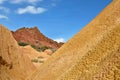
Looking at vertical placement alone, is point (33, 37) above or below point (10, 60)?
above

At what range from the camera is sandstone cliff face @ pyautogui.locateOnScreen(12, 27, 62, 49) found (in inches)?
5021

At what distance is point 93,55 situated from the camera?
8.70 metres

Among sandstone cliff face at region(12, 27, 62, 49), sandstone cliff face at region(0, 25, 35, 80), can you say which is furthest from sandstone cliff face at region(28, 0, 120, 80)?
sandstone cliff face at region(12, 27, 62, 49)

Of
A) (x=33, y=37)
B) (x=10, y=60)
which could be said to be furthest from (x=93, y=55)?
(x=33, y=37)

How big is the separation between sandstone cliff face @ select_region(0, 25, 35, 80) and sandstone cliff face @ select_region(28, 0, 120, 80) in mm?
5735

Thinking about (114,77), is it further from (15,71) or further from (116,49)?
(15,71)

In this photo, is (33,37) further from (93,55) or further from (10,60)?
(93,55)

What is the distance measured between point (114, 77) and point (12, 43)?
13431mm

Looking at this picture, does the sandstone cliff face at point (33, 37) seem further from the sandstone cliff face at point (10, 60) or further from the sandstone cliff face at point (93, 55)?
the sandstone cliff face at point (93, 55)

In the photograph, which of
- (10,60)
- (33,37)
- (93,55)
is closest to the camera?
(93,55)

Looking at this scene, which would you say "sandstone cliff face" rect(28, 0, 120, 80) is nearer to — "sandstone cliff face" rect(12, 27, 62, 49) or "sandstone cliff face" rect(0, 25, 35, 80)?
"sandstone cliff face" rect(0, 25, 35, 80)

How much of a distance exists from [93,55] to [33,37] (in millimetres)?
127857

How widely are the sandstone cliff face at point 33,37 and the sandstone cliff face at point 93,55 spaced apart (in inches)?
4457

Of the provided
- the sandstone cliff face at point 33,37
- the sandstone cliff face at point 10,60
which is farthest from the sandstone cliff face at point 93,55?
the sandstone cliff face at point 33,37
